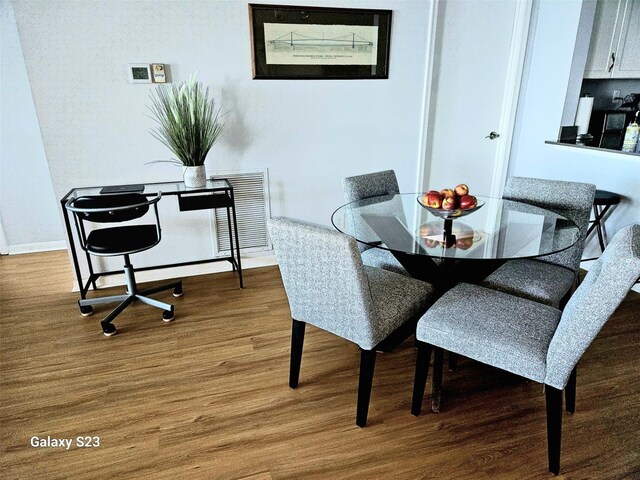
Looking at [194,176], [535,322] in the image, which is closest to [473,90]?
[194,176]

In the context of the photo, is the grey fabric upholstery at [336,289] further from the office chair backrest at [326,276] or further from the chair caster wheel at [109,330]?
the chair caster wheel at [109,330]

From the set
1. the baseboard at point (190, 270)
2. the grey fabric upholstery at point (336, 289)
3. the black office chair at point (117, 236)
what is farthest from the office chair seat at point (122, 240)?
the grey fabric upholstery at point (336, 289)

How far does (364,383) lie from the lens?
1.72 metres

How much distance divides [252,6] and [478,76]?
1.99 m

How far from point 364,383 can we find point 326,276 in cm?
50

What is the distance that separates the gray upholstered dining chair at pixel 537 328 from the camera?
4.25 feet

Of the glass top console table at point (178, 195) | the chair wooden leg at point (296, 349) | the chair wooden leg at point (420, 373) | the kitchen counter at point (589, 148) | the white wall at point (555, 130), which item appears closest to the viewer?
the chair wooden leg at point (420, 373)

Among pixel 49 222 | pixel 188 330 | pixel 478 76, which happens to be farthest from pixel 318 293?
pixel 49 222

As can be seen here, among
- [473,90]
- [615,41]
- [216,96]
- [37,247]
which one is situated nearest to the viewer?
[216,96]

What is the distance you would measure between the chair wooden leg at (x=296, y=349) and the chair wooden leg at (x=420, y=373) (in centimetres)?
54

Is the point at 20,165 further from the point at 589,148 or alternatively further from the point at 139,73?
the point at 589,148

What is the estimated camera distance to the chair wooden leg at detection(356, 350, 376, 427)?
1.69m

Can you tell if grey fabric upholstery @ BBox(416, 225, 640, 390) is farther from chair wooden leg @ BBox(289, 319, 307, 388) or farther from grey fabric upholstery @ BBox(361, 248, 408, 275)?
chair wooden leg @ BBox(289, 319, 307, 388)

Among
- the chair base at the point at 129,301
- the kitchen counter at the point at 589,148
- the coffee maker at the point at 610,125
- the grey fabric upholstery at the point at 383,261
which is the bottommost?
the chair base at the point at 129,301
